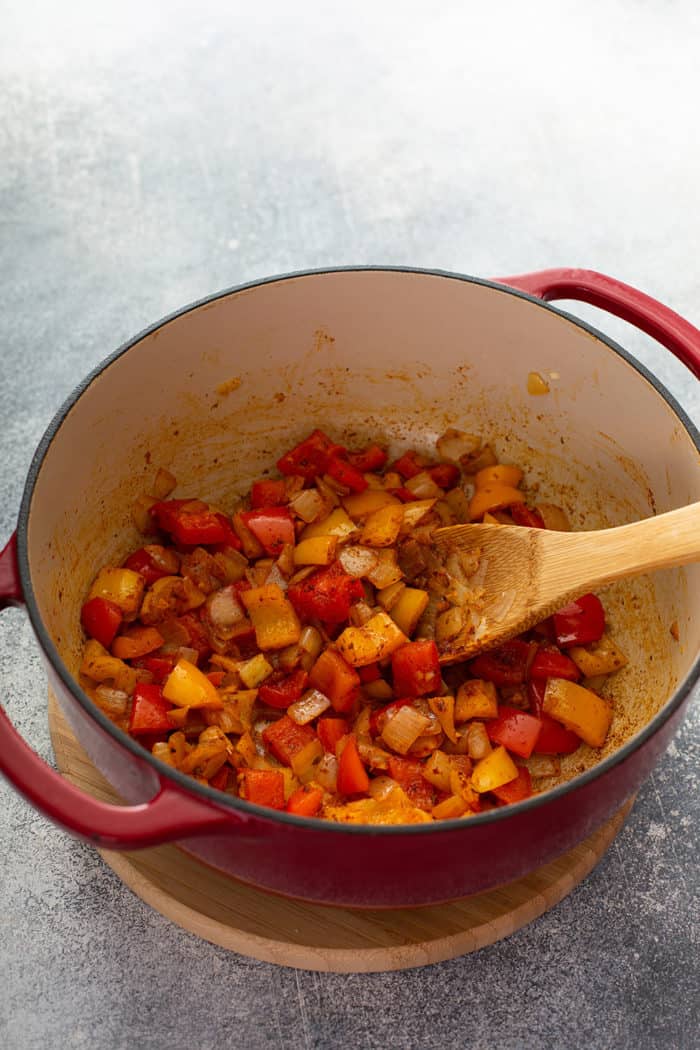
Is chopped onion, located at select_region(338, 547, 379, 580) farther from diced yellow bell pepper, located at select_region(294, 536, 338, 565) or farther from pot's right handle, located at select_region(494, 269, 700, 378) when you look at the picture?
pot's right handle, located at select_region(494, 269, 700, 378)

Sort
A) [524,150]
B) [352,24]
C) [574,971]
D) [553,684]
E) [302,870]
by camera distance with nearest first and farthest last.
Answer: [302,870] → [574,971] → [553,684] → [524,150] → [352,24]

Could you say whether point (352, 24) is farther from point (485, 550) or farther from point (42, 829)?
point (42, 829)

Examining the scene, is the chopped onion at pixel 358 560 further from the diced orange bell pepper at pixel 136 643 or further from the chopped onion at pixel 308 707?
the diced orange bell pepper at pixel 136 643

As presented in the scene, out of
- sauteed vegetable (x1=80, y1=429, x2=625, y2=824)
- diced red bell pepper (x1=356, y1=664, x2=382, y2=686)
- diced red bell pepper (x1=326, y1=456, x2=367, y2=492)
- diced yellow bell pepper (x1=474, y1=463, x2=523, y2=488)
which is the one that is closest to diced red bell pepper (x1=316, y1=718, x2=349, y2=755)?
sauteed vegetable (x1=80, y1=429, x2=625, y2=824)

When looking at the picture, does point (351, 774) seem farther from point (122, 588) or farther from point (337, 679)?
point (122, 588)

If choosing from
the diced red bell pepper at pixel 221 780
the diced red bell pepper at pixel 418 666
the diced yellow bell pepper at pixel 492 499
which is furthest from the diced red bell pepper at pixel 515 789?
the diced yellow bell pepper at pixel 492 499

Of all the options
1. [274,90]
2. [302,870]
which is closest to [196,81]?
[274,90]
